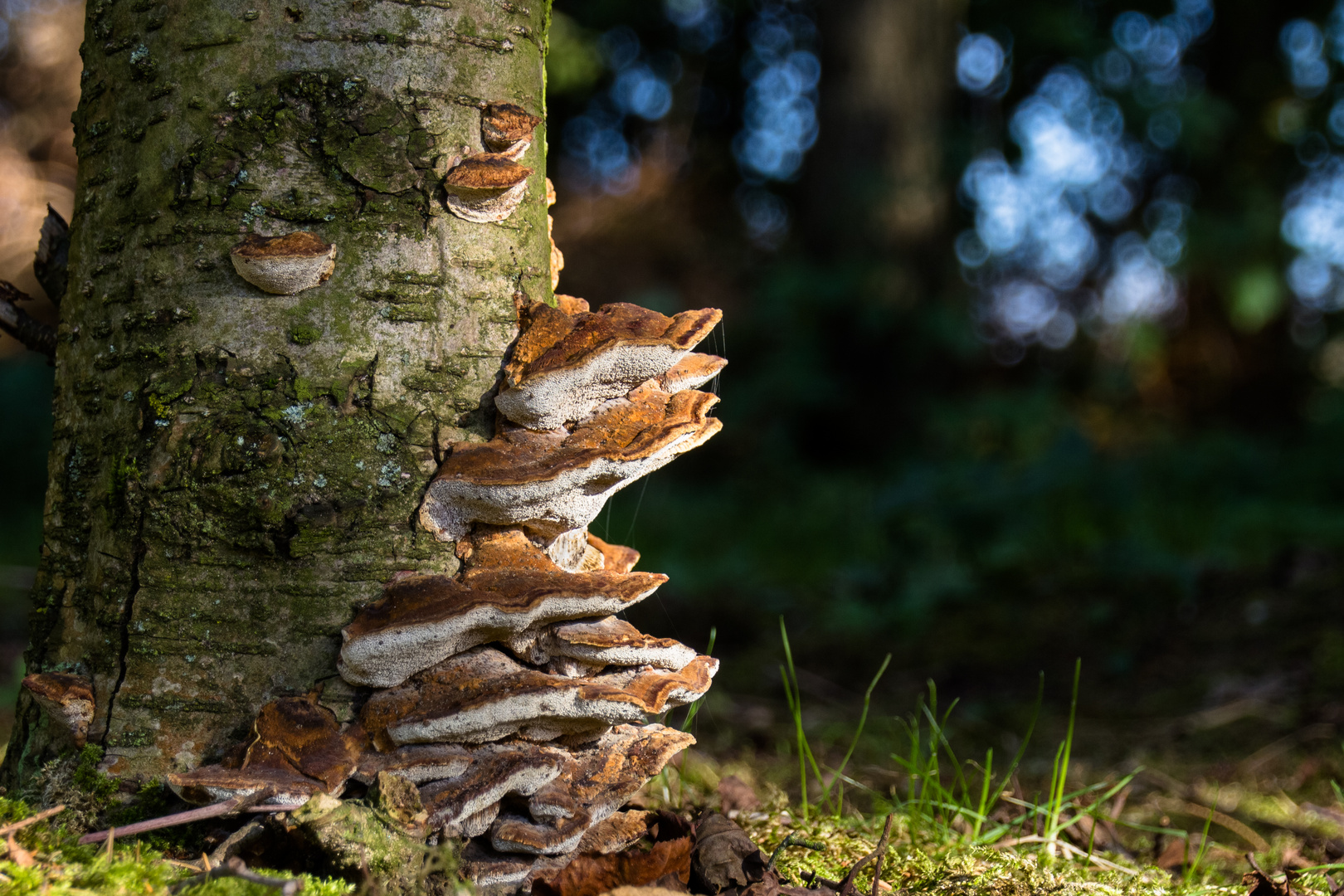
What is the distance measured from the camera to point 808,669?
14.7 feet

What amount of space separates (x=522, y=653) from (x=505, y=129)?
0.85m

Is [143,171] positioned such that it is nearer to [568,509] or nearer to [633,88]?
[568,509]

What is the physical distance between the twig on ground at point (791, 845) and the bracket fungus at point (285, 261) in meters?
1.14

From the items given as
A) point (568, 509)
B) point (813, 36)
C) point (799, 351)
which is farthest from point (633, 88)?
point (568, 509)

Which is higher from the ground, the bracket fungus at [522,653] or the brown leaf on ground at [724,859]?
the bracket fungus at [522,653]

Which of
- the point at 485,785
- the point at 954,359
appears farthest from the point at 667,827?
the point at 954,359

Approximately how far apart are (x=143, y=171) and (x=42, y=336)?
0.46 m

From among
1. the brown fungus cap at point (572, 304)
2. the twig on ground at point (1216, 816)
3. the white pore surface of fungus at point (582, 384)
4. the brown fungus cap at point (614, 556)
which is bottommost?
the twig on ground at point (1216, 816)

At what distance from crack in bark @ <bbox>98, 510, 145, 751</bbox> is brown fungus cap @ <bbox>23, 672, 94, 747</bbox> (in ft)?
0.12

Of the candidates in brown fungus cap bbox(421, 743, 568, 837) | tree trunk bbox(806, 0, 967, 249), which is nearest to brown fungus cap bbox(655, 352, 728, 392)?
brown fungus cap bbox(421, 743, 568, 837)

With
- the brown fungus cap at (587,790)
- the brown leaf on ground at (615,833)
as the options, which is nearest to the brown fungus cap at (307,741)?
the brown fungus cap at (587,790)

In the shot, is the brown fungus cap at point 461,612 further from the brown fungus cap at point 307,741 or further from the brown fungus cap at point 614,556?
the brown fungus cap at point 614,556

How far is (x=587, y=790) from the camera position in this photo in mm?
1343

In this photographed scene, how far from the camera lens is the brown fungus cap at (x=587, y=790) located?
129 centimetres
